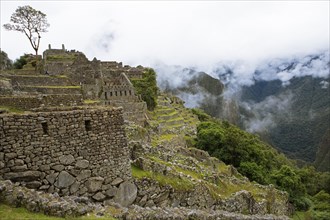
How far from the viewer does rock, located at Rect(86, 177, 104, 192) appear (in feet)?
29.9

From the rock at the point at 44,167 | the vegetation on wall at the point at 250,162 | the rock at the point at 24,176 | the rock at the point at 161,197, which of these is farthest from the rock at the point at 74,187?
the vegetation on wall at the point at 250,162

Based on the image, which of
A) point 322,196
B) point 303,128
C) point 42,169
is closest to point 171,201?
point 42,169

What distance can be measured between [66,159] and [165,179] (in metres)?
4.66

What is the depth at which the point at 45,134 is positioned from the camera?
27.7 feet

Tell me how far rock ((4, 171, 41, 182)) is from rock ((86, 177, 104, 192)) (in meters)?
1.43

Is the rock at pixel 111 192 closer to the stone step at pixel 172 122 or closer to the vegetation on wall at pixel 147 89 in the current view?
the stone step at pixel 172 122

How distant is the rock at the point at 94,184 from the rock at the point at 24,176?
1427 mm

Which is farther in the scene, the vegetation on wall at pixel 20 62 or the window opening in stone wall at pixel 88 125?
the vegetation on wall at pixel 20 62

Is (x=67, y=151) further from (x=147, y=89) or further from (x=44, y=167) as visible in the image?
(x=147, y=89)

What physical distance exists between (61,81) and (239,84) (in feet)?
539

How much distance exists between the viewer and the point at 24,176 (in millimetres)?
8078

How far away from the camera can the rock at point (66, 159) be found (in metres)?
8.67

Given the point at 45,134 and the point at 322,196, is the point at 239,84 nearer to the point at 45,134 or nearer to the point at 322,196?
the point at 322,196

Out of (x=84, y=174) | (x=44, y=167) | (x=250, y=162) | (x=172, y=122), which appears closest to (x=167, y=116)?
(x=172, y=122)
